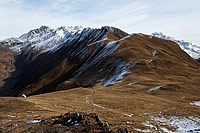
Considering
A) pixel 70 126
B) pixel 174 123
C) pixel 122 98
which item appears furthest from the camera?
pixel 122 98

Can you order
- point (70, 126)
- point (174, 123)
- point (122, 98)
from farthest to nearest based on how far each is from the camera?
point (122, 98), point (174, 123), point (70, 126)

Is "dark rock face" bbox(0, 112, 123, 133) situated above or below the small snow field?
above

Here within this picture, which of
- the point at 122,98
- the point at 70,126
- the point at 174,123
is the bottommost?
the point at 122,98

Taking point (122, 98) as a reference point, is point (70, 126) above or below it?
above

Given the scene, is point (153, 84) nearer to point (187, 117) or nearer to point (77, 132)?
point (187, 117)

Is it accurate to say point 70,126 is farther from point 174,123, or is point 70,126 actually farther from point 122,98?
point 122,98

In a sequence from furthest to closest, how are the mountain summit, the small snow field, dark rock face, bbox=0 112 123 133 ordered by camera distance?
1. the small snow field
2. the mountain summit
3. dark rock face, bbox=0 112 123 133

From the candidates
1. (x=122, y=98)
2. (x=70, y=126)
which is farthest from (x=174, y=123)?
(x=122, y=98)

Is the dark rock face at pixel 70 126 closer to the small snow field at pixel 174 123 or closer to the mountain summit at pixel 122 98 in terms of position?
the mountain summit at pixel 122 98

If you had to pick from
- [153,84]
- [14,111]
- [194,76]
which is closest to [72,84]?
[153,84]

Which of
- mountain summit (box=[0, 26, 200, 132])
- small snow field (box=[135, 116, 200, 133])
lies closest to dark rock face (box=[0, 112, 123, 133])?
mountain summit (box=[0, 26, 200, 132])

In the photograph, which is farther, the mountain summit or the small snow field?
the small snow field

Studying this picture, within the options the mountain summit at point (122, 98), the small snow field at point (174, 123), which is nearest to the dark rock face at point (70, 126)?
the mountain summit at point (122, 98)

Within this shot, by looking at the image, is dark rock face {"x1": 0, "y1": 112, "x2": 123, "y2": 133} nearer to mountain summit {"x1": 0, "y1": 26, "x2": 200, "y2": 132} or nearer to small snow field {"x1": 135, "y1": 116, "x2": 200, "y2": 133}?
mountain summit {"x1": 0, "y1": 26, "x2": 200, "y2": 132}
